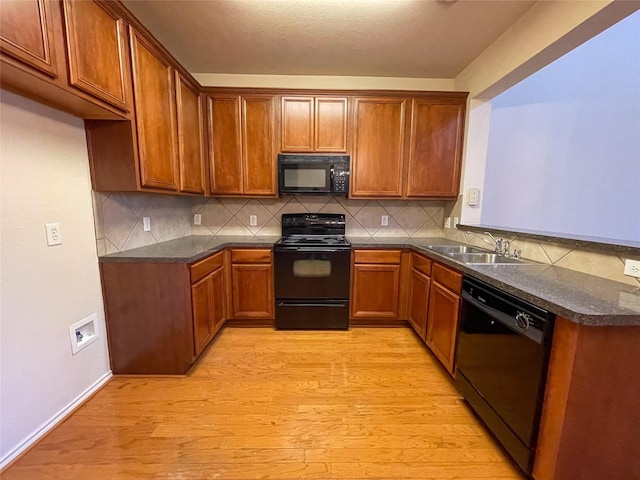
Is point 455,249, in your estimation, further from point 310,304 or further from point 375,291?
point 310,304

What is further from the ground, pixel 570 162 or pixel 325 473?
pixel 570 162

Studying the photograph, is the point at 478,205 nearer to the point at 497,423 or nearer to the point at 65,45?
the point at 497,423

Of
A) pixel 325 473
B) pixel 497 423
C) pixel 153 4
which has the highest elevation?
pixel 153 4

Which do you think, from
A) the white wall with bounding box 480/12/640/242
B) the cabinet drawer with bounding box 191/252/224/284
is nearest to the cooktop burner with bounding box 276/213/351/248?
the cabinet drawer with bounding box 191/252/224/284

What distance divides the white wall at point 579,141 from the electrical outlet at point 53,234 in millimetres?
4191

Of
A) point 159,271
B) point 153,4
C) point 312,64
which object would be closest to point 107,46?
point 153,4

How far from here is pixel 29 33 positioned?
3.27ft

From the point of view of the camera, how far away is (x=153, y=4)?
5.59 ft

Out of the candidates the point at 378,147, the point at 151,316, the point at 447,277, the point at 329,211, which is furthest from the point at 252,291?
the point at 378,147

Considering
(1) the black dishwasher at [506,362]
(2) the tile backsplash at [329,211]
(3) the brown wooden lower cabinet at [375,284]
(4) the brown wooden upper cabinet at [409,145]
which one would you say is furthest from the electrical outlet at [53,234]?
(1) the black dishwasher at [506,362]

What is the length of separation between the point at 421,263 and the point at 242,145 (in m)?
2.09

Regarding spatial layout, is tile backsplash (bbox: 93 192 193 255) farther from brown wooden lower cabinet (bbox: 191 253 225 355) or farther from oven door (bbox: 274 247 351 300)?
oven door (bbox: 274 247 351 300)

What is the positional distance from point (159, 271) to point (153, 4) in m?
1.76

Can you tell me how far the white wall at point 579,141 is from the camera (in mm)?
2812
